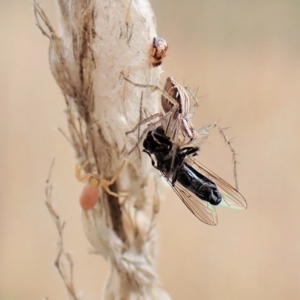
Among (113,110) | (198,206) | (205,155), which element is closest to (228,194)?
(198,206)

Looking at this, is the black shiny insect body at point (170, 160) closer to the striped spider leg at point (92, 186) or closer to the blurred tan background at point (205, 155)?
the striped spider leg at point (92, 186)

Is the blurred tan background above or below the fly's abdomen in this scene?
above

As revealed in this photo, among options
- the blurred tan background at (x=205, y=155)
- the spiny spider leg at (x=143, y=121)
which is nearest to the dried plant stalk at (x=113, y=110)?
the spiny spider leg at (x=143, y=121)

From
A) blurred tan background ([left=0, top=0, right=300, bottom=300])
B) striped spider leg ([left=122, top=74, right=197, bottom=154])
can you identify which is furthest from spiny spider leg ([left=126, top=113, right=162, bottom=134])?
blurred tan background ([left=0, top=0, right=300, bottom=300])

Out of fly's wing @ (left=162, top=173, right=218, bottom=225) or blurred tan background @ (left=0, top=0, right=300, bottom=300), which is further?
blurred tan background @ (left=0, top=0, right=300, bottom=300)

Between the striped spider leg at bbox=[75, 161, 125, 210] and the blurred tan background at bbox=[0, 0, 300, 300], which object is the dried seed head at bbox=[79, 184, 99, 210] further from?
the blurred tan background at bbox=[0, 0, 300, 300]

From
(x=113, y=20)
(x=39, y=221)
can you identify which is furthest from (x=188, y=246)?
(x=113, y=20)
